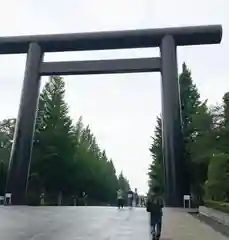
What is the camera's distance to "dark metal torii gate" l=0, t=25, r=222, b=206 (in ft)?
107

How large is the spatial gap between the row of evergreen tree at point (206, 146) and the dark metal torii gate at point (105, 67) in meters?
3.28

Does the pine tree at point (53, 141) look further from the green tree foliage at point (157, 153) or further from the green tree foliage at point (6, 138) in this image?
the green tree foliage at point (157, 153)

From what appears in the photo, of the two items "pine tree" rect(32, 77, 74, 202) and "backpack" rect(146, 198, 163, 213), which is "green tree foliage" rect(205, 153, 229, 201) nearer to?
"backpack" rect(146, 198, 163, 213)

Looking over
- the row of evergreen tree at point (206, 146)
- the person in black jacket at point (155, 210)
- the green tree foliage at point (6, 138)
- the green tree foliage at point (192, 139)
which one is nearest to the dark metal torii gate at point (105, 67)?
the green tree foliage at point (192, 139)

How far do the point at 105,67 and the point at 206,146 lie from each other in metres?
9.72

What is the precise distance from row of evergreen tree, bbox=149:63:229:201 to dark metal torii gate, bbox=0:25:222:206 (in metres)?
3.28

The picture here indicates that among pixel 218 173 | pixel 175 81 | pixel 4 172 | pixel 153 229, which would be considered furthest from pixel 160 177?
pixel 153 229

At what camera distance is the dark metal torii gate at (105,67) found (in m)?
32.5

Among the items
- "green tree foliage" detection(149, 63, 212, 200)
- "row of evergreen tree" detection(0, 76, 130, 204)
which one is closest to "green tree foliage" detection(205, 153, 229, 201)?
"green tree foliage" detection(149, 63, 212, 200)

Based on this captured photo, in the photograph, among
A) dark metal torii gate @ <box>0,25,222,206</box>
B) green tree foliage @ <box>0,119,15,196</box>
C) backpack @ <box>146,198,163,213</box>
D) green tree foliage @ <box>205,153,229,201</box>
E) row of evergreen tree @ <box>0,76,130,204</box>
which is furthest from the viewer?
green tree foliage @ <box>0,119,15,196</box>

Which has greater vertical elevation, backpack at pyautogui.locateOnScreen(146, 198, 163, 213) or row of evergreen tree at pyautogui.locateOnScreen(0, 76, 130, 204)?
row of evergreen tree at pyautogui.locateOnScreen(0, 76, 130, 204)

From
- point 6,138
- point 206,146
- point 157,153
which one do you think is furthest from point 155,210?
point 6,138

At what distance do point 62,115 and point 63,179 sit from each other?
7.70 metres

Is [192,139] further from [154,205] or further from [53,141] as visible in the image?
[154,205]
